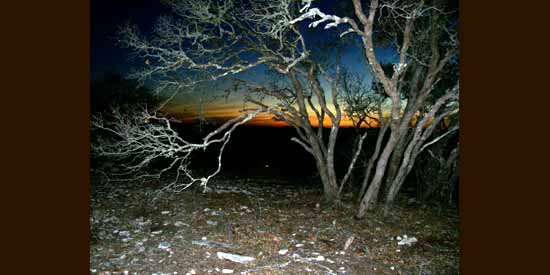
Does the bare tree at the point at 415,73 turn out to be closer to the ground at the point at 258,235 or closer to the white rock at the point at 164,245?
the ground at the point at 258,235

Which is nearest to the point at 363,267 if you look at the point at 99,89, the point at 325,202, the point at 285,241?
the point at 285,241

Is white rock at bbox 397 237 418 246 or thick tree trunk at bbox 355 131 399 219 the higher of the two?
thick tree trunk at bbox 355 131 399 219

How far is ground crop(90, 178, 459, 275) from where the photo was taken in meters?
Result: 6.91

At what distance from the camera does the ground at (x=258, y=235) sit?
6.91m

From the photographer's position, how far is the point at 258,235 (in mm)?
8492

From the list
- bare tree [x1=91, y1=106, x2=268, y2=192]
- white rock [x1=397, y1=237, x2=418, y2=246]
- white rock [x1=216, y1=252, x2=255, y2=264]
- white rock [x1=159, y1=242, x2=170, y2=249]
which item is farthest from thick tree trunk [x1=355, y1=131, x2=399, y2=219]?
white rock [x1=159, y1=242, x2=170, y2=249]

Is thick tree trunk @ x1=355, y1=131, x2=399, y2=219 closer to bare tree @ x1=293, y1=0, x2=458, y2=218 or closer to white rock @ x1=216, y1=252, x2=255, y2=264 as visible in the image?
bare tree @ x1=293, y1=0, x2=458, y2=218

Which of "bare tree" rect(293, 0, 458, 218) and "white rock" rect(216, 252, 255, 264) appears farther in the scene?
"bare tree" rect(293, 0, 458, 218)

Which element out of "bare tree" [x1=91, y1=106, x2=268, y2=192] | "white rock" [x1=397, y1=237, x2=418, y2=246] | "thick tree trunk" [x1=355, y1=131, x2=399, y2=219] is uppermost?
"bare tree" [x1=91, y1=106, x2=268, y2=192]

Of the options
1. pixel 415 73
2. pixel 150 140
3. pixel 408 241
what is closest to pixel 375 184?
pixel 408 241

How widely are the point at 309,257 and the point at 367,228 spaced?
2366mm

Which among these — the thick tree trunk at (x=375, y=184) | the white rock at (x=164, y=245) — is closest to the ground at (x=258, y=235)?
the white rock at (x=164, y=245)

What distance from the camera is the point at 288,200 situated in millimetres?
12070

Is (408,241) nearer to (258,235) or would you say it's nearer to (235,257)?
(258,235)
